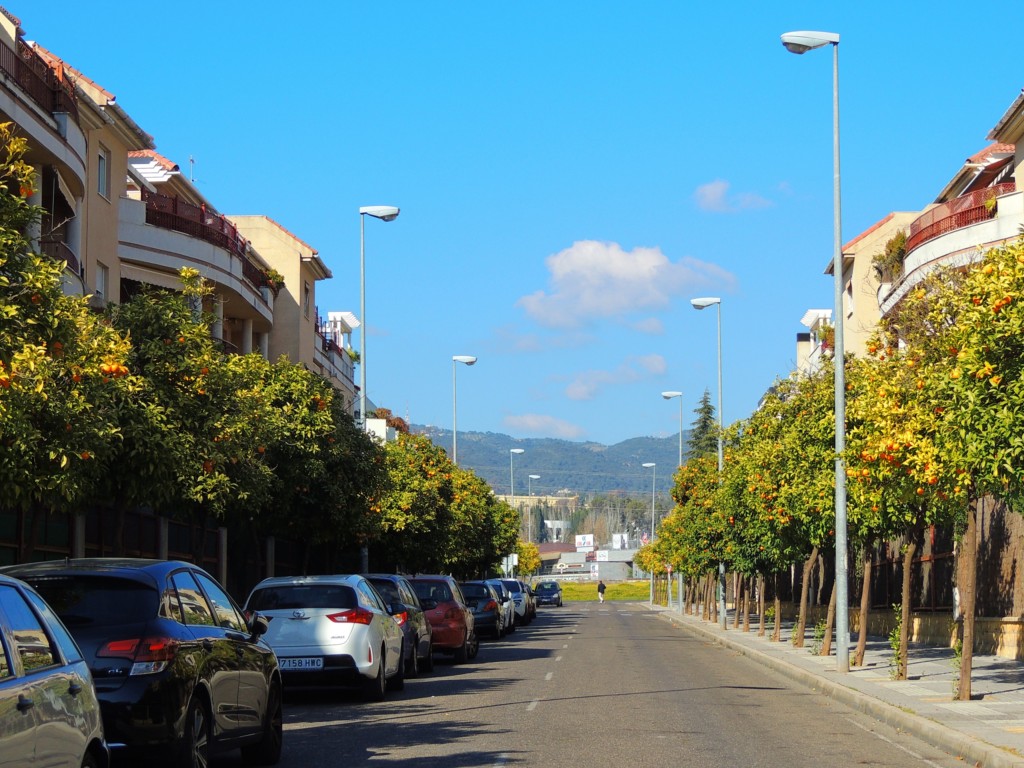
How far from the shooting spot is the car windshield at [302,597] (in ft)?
60.1

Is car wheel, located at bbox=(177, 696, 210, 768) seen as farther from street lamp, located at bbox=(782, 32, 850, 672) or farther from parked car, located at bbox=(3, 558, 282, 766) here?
street lamp, located at bbox=(782, 32, 850, 672)

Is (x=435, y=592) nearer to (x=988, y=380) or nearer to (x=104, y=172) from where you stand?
(x=104, y=172)

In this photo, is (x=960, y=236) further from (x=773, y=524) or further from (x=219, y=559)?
(x=219, y=559)

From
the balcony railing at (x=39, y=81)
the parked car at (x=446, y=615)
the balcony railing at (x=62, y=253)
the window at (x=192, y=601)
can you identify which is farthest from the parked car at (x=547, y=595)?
the window at (x=192, y=601)

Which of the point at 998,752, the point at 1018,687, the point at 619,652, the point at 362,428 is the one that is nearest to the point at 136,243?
the point at 362,428

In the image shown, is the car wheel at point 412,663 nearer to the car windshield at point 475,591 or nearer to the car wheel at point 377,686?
the car wheel at point 377,686

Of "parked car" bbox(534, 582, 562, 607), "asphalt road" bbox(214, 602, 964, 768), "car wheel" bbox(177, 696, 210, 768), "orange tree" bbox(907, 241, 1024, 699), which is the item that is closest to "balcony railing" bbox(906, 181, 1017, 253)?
"asphalt road" bbox(214, 602, 964, 768)

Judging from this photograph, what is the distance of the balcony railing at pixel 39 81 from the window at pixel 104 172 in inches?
206

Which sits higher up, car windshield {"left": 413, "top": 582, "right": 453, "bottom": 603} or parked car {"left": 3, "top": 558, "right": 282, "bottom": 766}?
parked car {"left": 3, "top": 558, "right": 282, "bottom": 766}

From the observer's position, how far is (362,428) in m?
33.9

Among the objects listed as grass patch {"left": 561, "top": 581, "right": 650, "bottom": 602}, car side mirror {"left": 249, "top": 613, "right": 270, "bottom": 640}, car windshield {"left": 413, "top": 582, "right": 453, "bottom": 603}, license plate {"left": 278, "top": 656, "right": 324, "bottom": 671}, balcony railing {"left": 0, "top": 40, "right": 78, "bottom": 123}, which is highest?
balcony railing {"left": 0, "top": 40, "right": 78, "bottom": 123}

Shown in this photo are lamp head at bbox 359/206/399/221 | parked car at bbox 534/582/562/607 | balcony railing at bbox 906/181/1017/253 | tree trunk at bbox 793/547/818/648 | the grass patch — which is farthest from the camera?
the grass patch

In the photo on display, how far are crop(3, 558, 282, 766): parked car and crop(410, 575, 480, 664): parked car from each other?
15622 mm

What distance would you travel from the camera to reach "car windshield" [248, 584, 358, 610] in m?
18.3
